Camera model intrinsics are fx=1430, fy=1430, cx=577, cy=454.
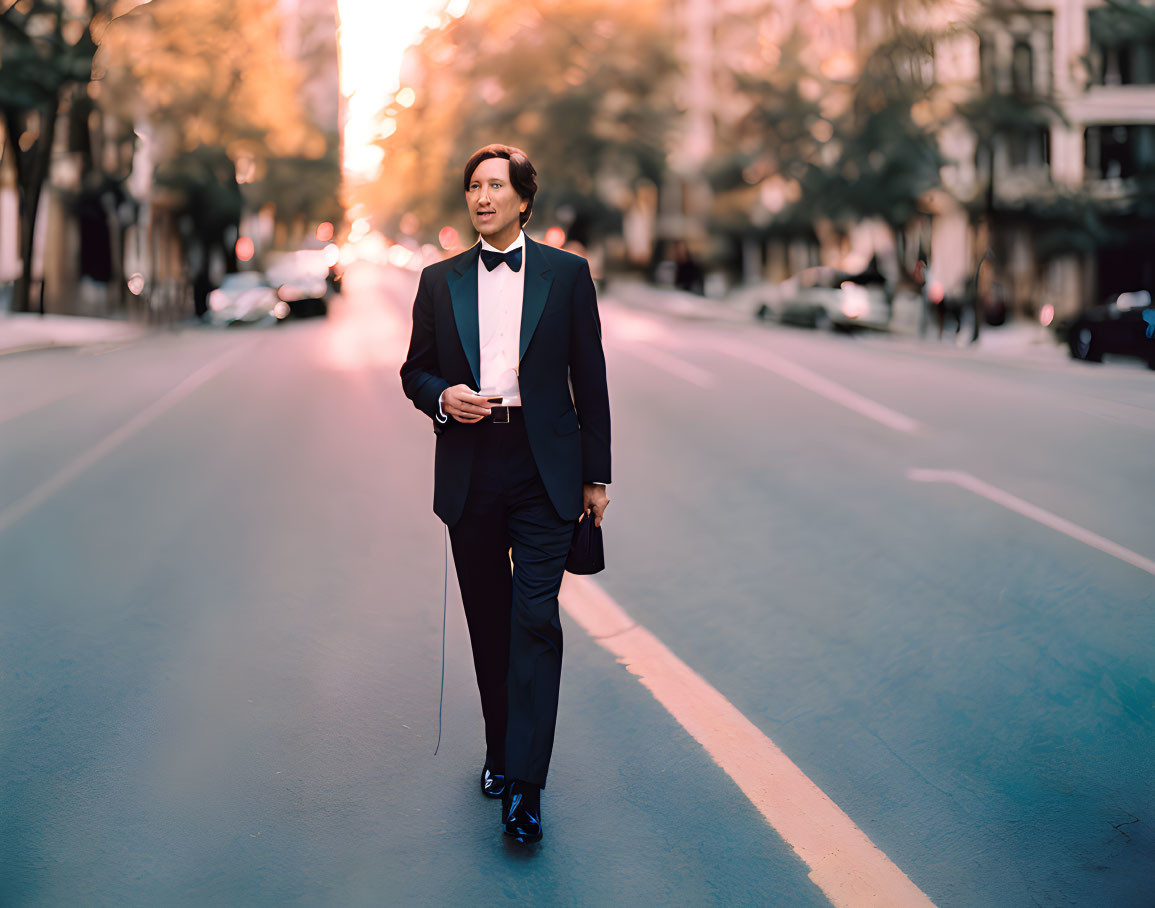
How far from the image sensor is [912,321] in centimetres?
3469

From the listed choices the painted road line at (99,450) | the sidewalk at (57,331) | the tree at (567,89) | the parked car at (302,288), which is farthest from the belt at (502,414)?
the tree at (567,89)

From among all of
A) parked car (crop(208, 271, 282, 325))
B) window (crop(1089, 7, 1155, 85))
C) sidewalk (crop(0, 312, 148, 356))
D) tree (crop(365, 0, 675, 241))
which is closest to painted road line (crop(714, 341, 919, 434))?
sidewalk (crop(0, 312, 148, 356))

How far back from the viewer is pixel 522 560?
4.17m

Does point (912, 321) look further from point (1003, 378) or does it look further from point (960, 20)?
point (1003, 378)

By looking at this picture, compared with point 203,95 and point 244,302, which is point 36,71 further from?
point 203,95

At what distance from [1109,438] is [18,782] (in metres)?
10.9

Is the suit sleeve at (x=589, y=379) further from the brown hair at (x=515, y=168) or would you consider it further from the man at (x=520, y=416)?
the brown hair at (x=515, y=168)

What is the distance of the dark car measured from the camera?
2101 cm

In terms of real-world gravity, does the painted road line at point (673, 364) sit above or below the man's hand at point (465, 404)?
below

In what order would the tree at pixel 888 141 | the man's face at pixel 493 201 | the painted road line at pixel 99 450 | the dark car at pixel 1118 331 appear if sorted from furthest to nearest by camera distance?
1. the tree at pixel 888 141
2. the dark car at pixel 1118 331
3. the painted road line at pixel 99 450
4. the man's face at pixel 493 201

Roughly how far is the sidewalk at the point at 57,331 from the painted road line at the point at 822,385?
13.1m

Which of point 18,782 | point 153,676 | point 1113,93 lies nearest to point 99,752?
point 18,782

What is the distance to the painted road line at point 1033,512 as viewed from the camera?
8.09 meters

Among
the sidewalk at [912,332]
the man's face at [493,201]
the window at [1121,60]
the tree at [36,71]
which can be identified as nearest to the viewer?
the man's face at [493,201]
